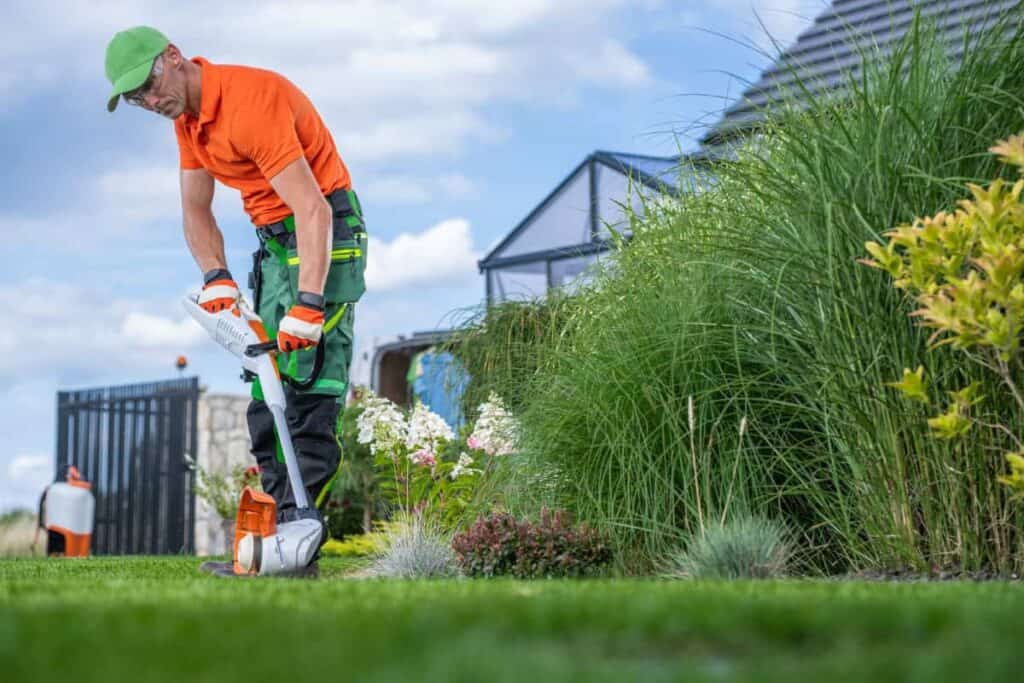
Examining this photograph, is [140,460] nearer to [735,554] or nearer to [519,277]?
[519,277]

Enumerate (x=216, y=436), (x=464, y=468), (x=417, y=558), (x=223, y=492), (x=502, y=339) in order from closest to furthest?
(x=417, y=558) → (x=464, y=468) → (x=502, y=339) → (x=223, y=492) → (x=216, y=436)

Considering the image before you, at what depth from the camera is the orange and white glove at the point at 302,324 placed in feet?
13.9

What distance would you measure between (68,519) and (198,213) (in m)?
8.14

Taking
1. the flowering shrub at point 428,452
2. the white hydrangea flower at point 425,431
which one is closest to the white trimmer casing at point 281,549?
the flowering shrub at point 428,452

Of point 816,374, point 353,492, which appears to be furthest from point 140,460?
point 816,374

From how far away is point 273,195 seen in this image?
459 cm

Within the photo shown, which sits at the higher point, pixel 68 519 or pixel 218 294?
pixel 218 294

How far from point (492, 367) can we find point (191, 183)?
2843mm

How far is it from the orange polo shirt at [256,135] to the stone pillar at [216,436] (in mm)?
10240

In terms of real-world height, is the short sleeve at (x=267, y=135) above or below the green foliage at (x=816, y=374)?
above

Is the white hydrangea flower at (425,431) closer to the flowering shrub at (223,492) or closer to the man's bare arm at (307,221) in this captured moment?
the man's bare arm at (307,221)

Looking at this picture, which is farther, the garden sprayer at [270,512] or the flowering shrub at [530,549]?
the flowering shrub at [530,549]

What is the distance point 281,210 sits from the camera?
4.58m

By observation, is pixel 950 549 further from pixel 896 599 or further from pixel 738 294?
pixel 896 599
